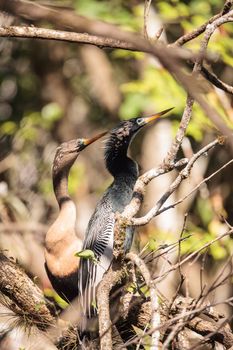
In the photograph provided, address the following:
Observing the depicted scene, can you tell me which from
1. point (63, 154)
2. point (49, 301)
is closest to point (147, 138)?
point (63, 154)

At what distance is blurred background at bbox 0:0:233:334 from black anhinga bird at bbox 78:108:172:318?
0.35 meters

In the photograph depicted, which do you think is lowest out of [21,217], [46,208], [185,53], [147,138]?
[46,208]

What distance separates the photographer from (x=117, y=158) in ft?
14.5

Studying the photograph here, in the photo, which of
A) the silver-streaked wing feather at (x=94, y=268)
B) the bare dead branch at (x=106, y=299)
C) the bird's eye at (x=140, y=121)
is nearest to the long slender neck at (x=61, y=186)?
the silver-streaked wing feather at (x=94, y=268)

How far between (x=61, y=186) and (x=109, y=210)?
484 millimetres

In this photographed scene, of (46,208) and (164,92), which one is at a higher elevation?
(164,92)

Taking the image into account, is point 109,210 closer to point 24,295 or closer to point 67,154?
point 67,154

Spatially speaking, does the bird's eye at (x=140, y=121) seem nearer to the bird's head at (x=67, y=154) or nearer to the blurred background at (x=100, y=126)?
the bird's head at (x=67, y=154)

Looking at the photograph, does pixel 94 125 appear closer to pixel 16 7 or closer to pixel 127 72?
pixel 127 72

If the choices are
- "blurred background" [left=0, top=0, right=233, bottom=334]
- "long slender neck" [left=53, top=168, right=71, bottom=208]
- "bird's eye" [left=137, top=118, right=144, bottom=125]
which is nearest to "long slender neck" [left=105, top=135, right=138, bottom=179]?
"bird's eye" [left=137, top=118, right=144, bottom=125]

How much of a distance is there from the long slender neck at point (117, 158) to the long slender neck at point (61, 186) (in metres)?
0.32

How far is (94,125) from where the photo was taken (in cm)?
866

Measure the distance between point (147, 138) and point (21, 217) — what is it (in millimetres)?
1749

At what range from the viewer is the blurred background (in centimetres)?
582
